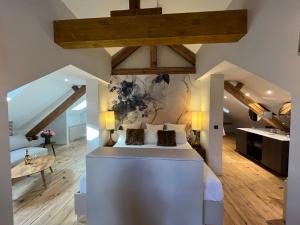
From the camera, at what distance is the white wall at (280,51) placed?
119cm

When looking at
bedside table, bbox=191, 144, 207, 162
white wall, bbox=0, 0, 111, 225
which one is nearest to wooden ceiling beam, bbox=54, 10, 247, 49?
white wall, bbox=0, 0, 111, 225

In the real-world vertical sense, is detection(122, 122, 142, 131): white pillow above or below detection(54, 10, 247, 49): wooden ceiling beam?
below

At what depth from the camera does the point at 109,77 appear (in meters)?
4.18

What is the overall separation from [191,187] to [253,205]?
142 cm

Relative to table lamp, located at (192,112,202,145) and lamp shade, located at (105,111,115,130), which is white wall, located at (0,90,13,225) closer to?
lamp shade, located at (105,111,115,130)

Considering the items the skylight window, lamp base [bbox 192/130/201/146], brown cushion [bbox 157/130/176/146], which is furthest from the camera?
the skylight window

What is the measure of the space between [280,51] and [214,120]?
2152 millimetres

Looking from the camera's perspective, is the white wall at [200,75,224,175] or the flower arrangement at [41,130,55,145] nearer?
the white wall at [200,75,224,175]

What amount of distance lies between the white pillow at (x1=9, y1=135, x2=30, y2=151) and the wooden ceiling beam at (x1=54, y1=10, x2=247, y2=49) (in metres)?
3.40

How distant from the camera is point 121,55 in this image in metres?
4.14

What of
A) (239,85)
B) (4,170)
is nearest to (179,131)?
(239,85)

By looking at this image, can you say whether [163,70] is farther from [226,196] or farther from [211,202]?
[211,202]

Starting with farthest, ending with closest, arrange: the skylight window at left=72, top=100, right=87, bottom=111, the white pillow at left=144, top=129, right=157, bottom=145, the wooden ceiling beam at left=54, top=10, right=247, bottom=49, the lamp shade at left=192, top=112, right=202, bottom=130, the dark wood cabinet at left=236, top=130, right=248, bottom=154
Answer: the skylight window at left=72, top=100, right=87, bottom=111, the dark wood cabinet at left=236, top=130, right=248, bottom=154, the lamp shade at left=192, top=112, right=202, bottom=130, the white pillow at left=144, top=129, right=157, bottom=145, the wooden ceiling beam at left=54, top=10, right=247, bottom=49

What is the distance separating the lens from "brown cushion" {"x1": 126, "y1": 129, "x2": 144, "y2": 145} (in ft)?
11.7
